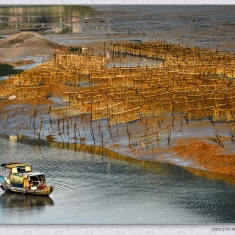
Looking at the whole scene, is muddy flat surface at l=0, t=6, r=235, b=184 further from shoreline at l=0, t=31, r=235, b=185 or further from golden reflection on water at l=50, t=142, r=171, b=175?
golden reflection on water at l=50, t=142, r=171, b=175

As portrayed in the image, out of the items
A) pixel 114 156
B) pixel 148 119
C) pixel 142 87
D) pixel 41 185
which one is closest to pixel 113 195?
pixel 41 185

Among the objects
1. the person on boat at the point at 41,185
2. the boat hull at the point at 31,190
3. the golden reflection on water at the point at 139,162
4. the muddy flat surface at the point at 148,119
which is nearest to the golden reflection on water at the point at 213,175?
the golden reflection on water at the point at 139,162

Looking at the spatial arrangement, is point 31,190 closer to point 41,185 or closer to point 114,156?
point 41,185

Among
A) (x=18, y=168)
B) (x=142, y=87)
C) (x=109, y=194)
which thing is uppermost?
(x=142, y=87)

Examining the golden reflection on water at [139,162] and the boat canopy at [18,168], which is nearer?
the boat canopy at [18,168]

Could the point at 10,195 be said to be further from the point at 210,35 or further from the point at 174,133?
the point at 210,35

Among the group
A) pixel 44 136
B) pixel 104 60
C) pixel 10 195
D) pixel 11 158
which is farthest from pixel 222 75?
pixel 10 195

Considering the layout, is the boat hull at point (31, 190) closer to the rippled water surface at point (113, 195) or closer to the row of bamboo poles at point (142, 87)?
the rippled water surface at point (113, 195)

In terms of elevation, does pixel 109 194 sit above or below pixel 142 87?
below
